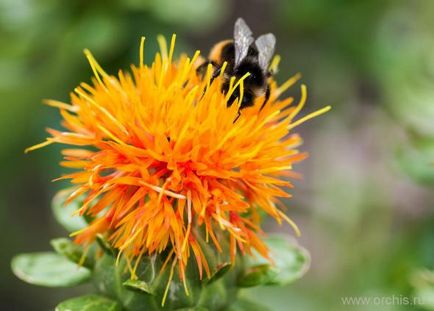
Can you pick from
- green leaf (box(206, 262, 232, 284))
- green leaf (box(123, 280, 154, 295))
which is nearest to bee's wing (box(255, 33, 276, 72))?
green leaf (box(206, 262, 232, 284))

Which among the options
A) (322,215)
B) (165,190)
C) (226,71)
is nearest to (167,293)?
(165,190)

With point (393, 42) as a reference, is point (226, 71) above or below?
below

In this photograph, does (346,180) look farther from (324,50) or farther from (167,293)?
(167,293)

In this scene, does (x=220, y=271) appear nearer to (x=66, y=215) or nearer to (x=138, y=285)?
(x=138, y=285)

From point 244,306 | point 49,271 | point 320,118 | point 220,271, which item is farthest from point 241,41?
point 320,118

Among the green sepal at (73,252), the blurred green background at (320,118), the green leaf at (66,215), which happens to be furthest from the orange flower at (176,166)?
the blurred green background at (320,118)
